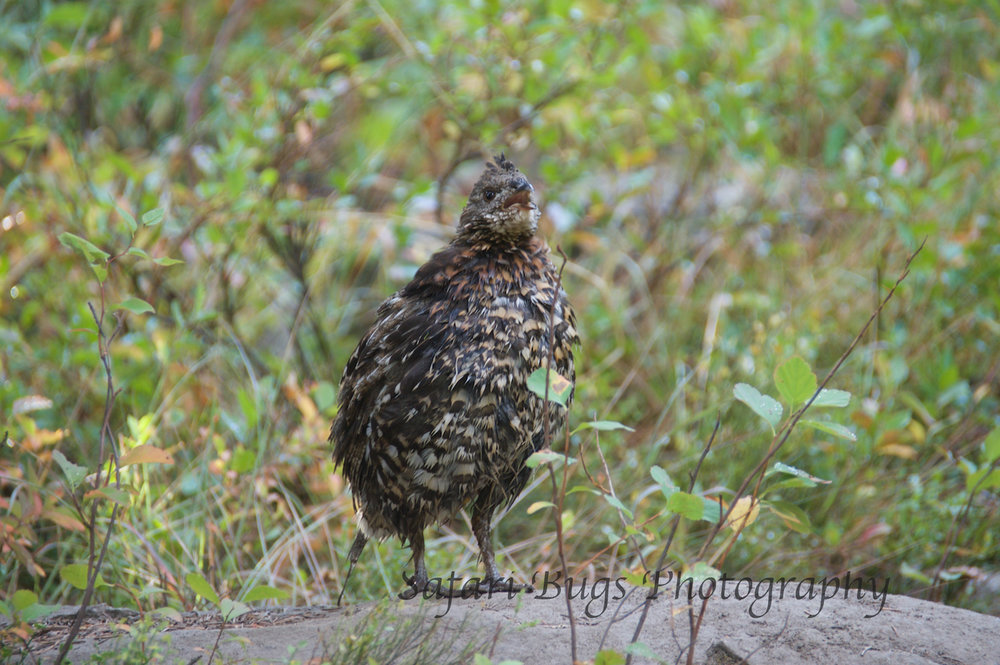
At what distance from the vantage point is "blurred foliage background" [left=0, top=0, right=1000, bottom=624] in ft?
12.7

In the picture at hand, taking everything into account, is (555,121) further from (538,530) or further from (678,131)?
(538,530)

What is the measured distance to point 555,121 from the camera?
18.8 feet

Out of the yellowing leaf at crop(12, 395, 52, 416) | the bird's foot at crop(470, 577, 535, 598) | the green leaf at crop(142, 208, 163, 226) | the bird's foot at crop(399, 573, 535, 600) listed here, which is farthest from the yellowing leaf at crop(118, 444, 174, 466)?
the yellowing leaf at crop(12, 395, 52, 416)

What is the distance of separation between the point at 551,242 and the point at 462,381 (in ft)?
8.40

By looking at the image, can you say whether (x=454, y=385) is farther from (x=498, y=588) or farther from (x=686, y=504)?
(x=686, y=504)

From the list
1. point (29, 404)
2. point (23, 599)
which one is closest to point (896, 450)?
point (23, 599)

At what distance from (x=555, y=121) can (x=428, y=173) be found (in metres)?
1.29

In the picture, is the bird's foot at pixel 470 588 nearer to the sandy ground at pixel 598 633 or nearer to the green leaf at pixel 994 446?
the sandy ground at pixel 598 633

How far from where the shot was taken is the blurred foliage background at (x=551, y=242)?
12.7ft

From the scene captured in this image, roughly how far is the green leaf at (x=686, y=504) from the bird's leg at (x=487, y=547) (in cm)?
111

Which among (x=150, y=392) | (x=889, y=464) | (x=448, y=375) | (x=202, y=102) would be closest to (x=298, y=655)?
(x=448, y=375)

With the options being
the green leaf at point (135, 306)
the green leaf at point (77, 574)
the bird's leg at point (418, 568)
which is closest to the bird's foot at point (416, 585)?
the bird's leg at point (418, 568)

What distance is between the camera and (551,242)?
547 centimetres

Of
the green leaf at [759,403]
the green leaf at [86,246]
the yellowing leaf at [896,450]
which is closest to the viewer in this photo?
the green leaf at [759,403]
